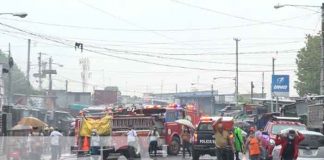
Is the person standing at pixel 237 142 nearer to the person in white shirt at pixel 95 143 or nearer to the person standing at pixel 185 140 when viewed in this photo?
the person in white shirt at pixel 95 143

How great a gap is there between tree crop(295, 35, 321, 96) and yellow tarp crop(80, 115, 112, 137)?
139 ft

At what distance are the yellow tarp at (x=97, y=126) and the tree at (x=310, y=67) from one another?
1672 inches

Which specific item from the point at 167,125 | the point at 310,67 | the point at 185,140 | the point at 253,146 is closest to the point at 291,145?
the point at 253,146

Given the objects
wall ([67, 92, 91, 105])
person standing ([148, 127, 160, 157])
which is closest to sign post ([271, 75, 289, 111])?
person standing ([148, 127, 160, 157])

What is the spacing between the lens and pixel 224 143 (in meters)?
17.7

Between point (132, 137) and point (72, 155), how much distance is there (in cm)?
707

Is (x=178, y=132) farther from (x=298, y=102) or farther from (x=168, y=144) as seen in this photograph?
(x=298, y=102)

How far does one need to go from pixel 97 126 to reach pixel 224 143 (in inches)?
341

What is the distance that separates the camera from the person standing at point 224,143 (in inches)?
694

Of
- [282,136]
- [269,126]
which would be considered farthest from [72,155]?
[282,136]

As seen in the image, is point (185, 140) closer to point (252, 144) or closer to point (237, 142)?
point (252, 144)

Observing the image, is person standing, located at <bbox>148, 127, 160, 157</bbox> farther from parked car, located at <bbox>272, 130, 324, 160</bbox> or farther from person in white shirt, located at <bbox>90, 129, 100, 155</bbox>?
parked car, located at <bbox>272, 130, 324, 160</bbox>

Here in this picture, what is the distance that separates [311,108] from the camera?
1294 inches

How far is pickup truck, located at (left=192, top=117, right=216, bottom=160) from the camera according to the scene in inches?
1077
